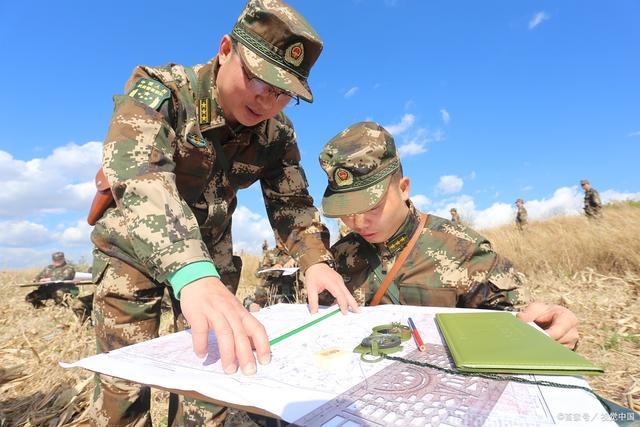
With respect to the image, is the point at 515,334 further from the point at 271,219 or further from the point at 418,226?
the point at 271,219

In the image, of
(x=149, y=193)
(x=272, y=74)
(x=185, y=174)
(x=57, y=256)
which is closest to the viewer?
(x=149, y=193)

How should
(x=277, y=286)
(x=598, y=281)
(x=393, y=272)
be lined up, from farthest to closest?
(x=277, y=286), (x=598, y=281), (x=393, y=272)

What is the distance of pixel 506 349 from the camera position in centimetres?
101

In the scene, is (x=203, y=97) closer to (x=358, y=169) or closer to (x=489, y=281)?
(x=358, y=169)

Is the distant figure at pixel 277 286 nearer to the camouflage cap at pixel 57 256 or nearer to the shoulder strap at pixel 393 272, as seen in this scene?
the shoulder strap at pixel 393 272

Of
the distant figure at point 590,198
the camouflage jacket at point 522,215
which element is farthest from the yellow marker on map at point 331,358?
the camouflage jacket at point 522,215

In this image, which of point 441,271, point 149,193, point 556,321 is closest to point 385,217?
point 441,271

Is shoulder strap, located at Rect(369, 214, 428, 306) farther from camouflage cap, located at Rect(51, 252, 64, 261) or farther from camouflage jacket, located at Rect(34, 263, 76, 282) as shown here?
camouflage cap, located at Rect(51, 252, 64, 261)

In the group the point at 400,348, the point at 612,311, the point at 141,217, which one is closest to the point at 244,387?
the point at 400,348

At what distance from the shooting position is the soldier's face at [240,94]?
175 centimetres

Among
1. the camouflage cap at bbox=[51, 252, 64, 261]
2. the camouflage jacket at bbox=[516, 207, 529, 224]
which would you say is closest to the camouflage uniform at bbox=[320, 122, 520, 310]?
the camouflage cap at bbox=[51, 252, 64, 261]

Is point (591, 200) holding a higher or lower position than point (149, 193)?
lower

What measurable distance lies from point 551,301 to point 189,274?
4.64 meters

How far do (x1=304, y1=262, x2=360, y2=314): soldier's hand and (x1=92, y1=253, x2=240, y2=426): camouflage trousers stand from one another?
730 millimetres
